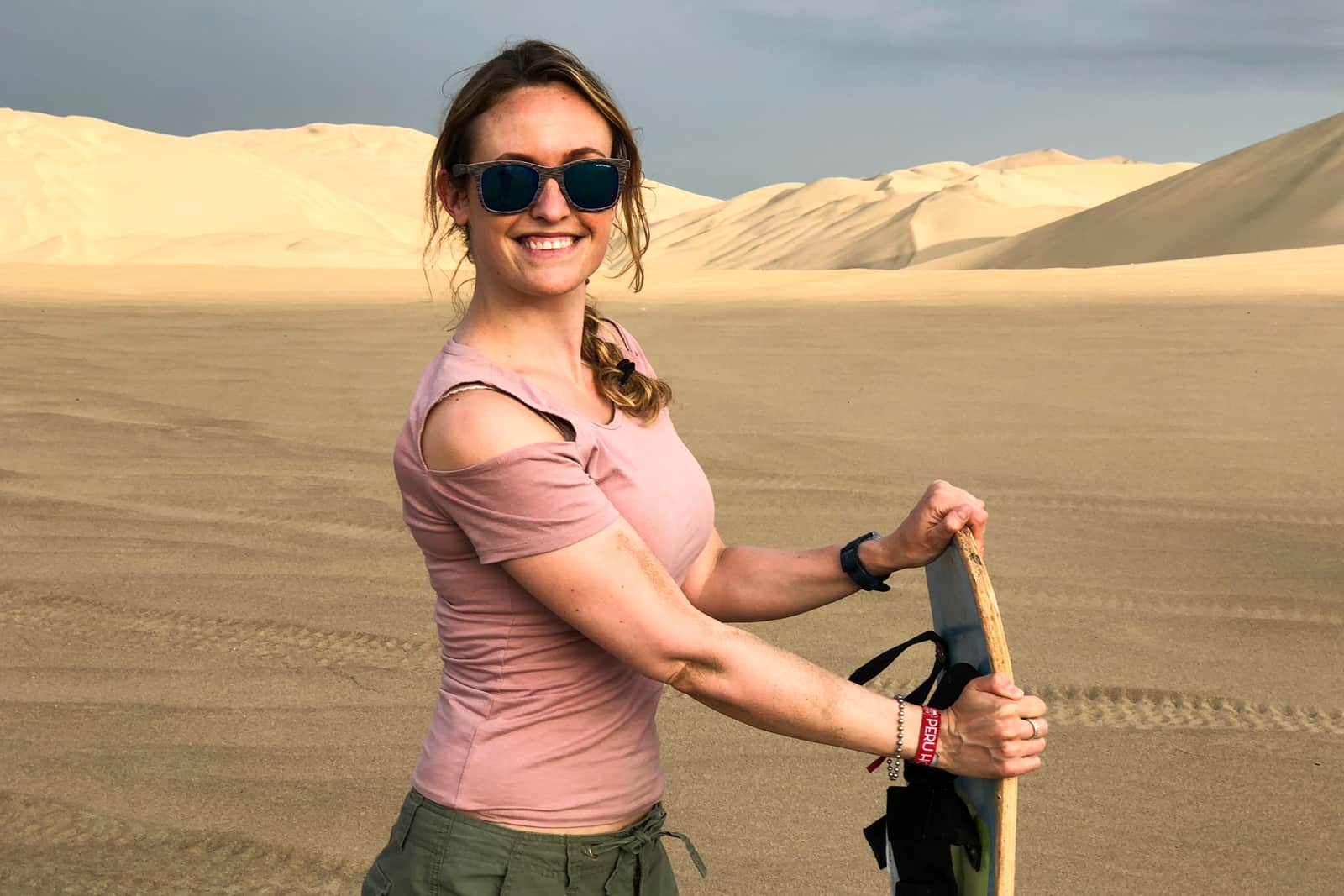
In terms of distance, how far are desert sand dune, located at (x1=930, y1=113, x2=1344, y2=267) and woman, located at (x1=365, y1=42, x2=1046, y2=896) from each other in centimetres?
3197

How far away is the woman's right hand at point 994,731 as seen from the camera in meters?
1.75

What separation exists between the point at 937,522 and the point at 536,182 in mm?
784

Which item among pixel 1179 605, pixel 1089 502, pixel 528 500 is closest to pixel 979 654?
pixel 528 500

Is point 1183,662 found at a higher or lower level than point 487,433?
lower

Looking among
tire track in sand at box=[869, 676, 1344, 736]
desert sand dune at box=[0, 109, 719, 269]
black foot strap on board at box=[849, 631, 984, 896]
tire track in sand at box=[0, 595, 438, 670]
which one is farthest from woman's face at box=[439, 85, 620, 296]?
desert sand dune at box=[0, 109, 719, 269]

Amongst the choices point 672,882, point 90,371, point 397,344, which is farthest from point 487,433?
point 397,344

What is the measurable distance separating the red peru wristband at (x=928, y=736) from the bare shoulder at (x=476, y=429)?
1.93 feet

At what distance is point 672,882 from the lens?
213cm

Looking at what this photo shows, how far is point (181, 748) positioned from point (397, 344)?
832 centimetres

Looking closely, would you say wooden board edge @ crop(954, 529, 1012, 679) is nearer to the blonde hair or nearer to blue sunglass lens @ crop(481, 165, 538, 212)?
the blonde hair

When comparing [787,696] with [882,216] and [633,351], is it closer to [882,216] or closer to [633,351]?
[633,351]

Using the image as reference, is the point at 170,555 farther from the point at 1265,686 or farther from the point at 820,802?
the point at 1265,686

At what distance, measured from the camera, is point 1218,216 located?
122 ft

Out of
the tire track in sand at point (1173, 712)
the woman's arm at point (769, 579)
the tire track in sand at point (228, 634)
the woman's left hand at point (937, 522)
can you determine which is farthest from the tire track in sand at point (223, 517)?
the woman's left hand at point (937, 522)
